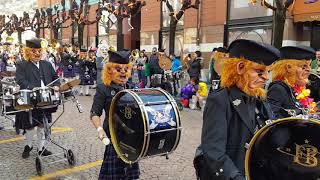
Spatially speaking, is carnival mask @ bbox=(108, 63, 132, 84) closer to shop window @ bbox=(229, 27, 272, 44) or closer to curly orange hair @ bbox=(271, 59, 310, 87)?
curly orange hair @ bbox=(271, 59, 310, 87)

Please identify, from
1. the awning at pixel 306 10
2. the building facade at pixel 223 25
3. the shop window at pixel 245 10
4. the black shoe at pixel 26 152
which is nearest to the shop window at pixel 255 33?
the building facade at pixel 223 25

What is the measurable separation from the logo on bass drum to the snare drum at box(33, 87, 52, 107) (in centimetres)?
392

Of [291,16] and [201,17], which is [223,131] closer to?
[291,16]

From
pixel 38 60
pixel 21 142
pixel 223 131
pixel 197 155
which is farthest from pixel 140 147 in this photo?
pixel 21 142

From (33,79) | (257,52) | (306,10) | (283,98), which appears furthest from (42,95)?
(306,10)

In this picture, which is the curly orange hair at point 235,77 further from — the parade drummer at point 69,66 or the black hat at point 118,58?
the parade drummer at point 69,66

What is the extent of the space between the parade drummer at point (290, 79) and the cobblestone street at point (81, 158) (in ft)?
6.54

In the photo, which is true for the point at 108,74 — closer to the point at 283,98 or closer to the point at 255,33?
the point at 283,98

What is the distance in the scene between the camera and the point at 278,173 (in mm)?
2283

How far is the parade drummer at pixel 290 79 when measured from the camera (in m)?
3.73

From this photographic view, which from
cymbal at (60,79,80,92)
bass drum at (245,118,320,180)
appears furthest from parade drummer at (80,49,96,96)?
bass drum at (245,118,320,180)

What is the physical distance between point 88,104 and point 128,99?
8.42 m

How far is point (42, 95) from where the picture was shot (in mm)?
5441

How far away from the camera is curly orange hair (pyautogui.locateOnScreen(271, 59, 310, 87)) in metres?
3.86
